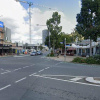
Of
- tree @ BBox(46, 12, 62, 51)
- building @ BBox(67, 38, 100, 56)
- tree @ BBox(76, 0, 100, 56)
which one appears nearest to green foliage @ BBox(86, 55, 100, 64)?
tree @ BBox(76, 0, 100, 56)

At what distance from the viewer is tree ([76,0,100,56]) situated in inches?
751

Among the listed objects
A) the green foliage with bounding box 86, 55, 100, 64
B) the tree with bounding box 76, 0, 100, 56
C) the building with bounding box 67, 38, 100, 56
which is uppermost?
the tree with bounding box 76, 0, 100, 56

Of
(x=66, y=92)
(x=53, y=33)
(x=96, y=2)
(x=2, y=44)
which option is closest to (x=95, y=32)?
(x=96, y=2)

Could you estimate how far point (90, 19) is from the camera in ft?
64.8

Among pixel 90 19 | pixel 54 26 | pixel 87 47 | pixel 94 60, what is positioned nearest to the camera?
pixel 94 60

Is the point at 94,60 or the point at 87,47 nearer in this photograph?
the point at 94,60

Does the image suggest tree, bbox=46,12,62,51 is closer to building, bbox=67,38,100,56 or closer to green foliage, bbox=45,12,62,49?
green foliage, bbox=45,12,62,49

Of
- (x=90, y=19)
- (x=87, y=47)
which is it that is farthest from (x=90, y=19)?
(x=87, y=47)

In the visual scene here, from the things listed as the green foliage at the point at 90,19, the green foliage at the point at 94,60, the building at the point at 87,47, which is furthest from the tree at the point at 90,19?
the building at the point at 87,47

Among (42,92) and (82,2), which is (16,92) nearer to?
(42,92)

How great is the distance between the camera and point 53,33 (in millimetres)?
39281

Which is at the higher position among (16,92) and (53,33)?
(53,33)

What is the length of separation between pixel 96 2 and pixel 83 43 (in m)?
23.0

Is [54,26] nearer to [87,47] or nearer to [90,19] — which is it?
[87,47]
